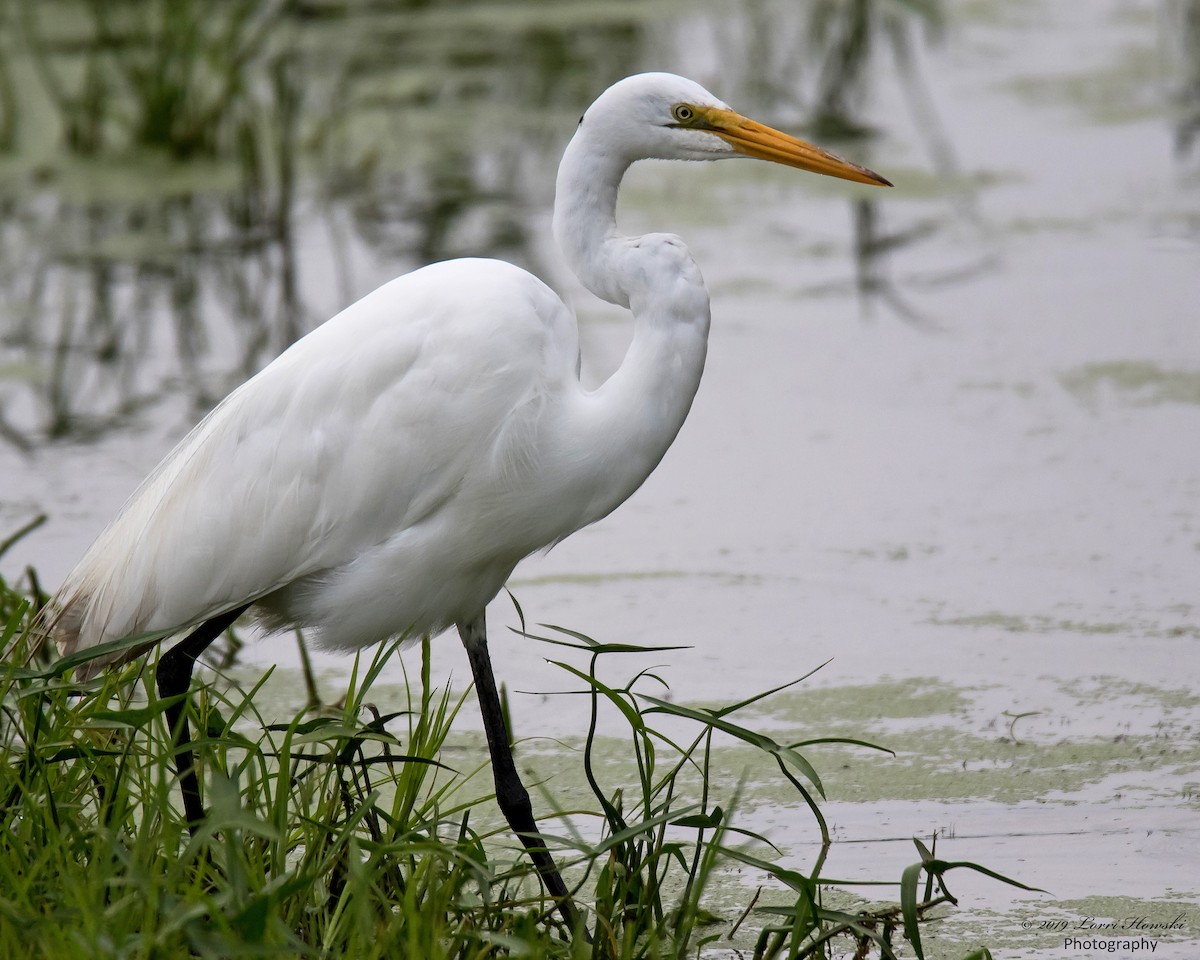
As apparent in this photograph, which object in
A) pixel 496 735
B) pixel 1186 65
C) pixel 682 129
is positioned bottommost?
pixel 496 735

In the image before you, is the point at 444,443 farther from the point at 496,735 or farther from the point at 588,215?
the point at 496,735

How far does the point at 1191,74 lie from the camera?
7098 millimetres

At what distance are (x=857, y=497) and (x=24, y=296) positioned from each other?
304 cm

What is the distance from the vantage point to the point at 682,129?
2531 mm

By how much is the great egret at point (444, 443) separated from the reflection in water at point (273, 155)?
225 centimetres

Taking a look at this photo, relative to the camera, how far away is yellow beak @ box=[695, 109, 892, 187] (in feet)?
8.31

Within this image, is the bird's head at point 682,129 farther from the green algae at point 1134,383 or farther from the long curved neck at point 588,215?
the green algae at point 1134,383

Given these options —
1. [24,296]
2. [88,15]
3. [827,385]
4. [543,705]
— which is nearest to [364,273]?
[24,296]

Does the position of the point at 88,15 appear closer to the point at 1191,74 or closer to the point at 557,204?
the point at 1191,74

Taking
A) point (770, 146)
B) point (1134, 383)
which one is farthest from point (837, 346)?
point (770, 146)

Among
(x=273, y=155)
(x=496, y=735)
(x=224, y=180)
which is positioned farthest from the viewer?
(x=273, y=155)

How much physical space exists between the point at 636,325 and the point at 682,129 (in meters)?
0.33

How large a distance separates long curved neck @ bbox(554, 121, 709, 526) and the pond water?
0.79 metres

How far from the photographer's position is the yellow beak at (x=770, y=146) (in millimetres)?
2533
